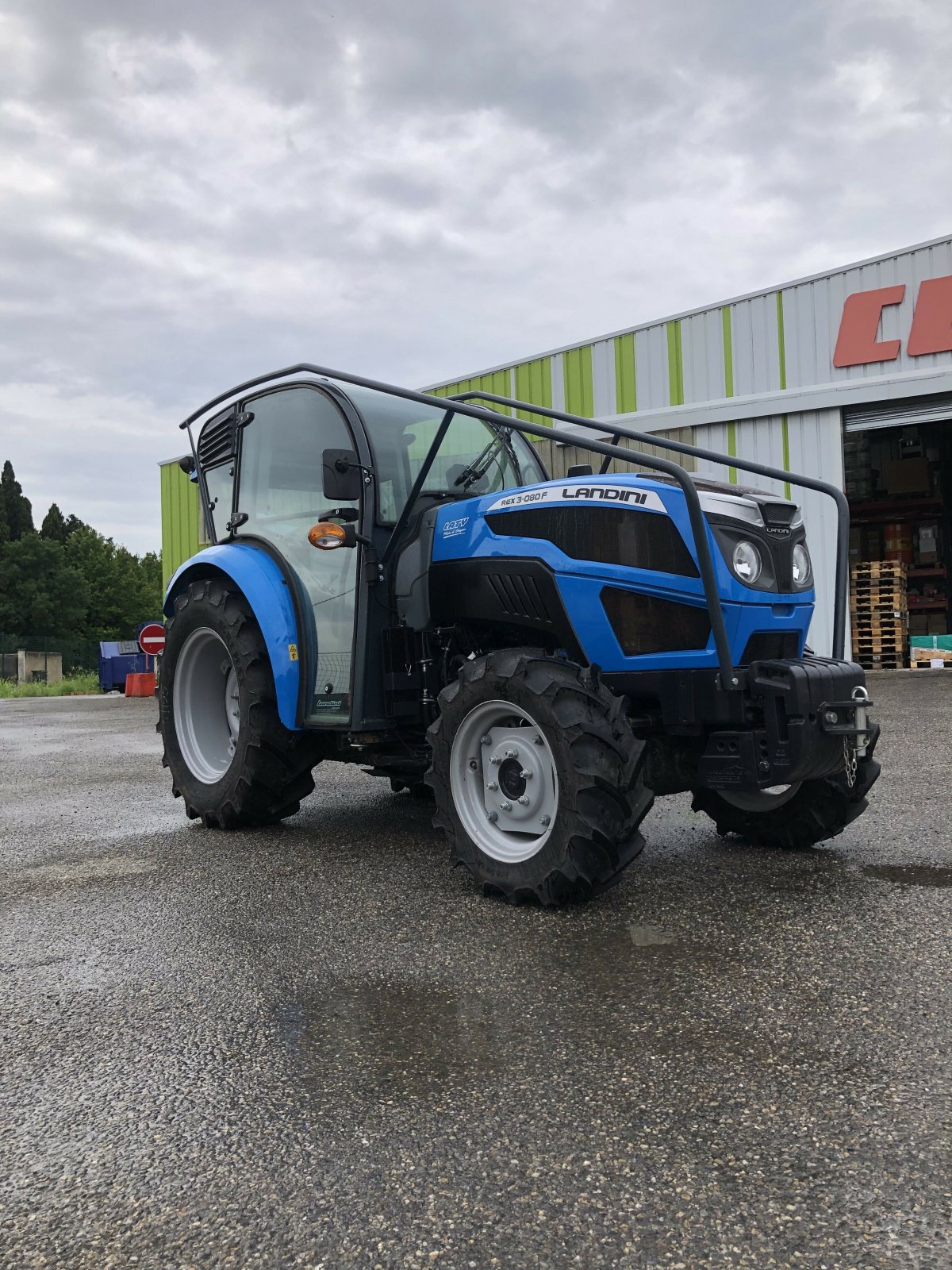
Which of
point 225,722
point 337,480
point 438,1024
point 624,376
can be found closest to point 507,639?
point 337,480

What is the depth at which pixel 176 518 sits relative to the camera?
77.8 feet

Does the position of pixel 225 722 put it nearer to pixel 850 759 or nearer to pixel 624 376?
pixel 850 759

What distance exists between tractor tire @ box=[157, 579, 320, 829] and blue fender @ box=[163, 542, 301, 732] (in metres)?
0.12

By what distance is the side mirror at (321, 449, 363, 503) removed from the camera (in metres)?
4.45

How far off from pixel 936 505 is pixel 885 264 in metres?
8.14

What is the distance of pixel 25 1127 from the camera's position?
2.19 meters

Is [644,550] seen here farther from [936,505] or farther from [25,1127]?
[936,505]

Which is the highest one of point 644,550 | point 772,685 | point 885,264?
point 885,264

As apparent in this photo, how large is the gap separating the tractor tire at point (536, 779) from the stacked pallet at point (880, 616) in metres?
14.8

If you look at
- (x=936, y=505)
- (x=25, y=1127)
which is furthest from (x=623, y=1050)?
(x=936, y=505)

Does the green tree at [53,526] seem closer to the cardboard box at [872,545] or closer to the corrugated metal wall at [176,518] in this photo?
the corrugated metal wall at [176,518]

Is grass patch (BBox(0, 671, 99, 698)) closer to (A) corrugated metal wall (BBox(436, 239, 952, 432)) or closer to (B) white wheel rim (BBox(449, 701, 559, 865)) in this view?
(A) corrugated metal wall (BBox(436, 239, 952, 432))

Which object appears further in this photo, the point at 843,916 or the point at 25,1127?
the point at 843,916

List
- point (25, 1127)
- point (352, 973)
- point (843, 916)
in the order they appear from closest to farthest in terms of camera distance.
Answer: point (25, 1127), point (352, 973), point (843, 916)
